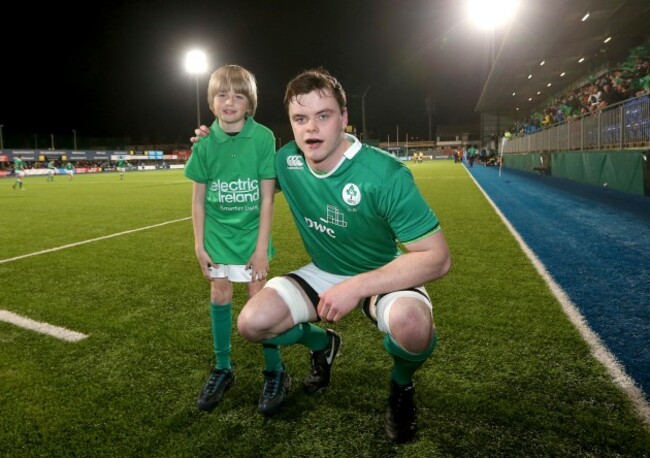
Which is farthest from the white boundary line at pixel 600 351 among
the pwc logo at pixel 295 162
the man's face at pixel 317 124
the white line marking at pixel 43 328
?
the white line marking at pixel 43 328

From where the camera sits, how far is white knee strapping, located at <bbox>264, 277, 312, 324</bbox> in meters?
2.56

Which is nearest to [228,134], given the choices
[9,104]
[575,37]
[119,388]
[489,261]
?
[119,388]

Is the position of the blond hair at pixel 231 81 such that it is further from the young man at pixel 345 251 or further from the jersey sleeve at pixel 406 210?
the jersey sleeve at pixel 406 210

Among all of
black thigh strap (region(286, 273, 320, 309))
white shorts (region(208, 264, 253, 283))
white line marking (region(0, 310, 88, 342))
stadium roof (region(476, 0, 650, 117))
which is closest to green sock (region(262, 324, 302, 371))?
black thigh strap (region(286, 273, 320, 309))

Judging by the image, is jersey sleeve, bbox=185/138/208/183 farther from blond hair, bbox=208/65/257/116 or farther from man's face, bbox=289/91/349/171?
man's face, bbox=289/91/349/171

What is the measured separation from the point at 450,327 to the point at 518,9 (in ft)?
57.1

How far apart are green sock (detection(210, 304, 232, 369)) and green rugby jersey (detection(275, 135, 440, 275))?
26.2 inches

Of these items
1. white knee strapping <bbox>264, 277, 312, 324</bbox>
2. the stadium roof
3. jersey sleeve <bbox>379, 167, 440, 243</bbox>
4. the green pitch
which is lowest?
the green pitch

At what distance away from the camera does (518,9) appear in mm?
17359

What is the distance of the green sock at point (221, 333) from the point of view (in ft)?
9.53

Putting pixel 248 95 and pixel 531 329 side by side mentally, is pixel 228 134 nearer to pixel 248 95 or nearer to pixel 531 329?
pixel 248 95

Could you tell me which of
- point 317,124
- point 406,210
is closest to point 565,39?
point 317,124

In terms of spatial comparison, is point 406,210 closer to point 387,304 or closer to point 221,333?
point 387,304

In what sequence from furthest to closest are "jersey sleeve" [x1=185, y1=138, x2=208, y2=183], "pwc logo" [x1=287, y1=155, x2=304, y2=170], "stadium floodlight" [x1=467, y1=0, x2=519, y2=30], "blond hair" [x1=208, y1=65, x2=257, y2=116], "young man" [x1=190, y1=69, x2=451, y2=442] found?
1. "stadium floodlight" [x1=467, y1=0, x2=519, y2=30]
2. "jersey sleeve" [x1=185, y1=138, x2=208, y2=183]
3. "blond hair" [x1=208, y1=65, x2=257, y2=116]
4. "pwc logo" [x1=287, y1=155, x2=304, y2=170]
5. "young man" [x1=190, y1=69, x2=451, y2=442]
